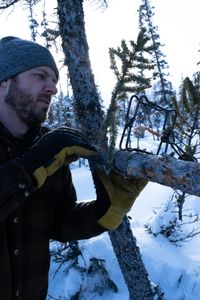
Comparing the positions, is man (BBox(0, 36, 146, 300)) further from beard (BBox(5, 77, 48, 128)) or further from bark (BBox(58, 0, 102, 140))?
bark (BBox(58, 0, 102, 140))

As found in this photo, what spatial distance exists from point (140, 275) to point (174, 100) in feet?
8.12

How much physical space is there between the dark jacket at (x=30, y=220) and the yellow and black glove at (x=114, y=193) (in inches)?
2.8

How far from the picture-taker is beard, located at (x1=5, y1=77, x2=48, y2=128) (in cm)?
236

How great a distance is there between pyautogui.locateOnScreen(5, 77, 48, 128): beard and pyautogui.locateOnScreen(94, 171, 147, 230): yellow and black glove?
0.56 metres

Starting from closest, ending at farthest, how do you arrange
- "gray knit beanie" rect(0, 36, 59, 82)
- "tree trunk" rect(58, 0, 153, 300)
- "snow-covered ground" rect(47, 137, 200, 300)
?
"gray knit beanie" rect(0, 36, 59, 82) → "tree trunk" rect(58, 0, 153, 300) → "snow-covered ground" rect(47, 137, 200, 300)

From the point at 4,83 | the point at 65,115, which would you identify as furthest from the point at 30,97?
the point at 65,115

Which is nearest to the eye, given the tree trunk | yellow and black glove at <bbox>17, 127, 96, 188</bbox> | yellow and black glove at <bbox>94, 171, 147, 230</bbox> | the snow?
yellow and black glove at <bbox>17, 127, 96, 188</bbox>

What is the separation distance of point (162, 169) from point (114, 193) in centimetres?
49

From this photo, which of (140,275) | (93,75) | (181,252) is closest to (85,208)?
(93,75)

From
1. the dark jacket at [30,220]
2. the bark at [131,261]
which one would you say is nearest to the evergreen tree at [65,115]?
the dark jacket at [30,220]

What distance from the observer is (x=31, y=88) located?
242cm

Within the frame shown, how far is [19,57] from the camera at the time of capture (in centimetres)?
264

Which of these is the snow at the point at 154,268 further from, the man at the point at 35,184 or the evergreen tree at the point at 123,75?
the evergreen tree at the point at 123,75

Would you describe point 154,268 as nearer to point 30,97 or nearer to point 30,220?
point 30,220
